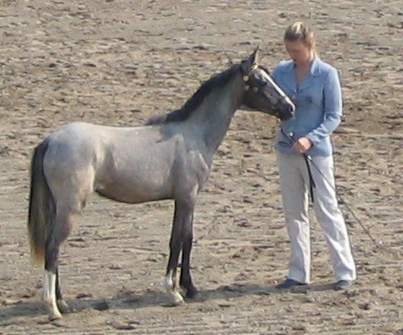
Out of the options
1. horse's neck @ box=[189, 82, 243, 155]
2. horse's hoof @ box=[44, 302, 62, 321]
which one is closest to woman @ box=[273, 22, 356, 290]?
horse's neck @ box=[189, 82, 243, 155]

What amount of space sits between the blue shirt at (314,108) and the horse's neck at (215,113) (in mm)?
358

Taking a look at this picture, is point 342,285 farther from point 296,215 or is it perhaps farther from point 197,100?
point 197,100

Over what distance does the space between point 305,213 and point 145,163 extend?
1.22 m

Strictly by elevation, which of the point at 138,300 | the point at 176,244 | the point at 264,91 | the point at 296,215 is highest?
the point at 264,91

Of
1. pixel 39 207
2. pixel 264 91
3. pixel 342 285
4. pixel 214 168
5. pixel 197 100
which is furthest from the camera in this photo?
pixel 214 168

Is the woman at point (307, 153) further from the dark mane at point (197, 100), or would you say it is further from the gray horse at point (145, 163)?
the dark mane at point (197, 100)

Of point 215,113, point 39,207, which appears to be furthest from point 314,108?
point 39,207

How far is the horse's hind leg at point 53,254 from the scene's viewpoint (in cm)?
905

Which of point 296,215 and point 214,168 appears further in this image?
point 214,168

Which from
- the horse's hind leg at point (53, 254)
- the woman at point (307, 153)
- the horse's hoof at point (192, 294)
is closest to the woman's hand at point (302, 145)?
the woman at point (307, 153)

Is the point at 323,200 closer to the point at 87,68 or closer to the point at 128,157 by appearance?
the point at 128,157

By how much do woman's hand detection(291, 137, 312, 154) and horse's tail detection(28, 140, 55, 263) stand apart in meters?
1.61

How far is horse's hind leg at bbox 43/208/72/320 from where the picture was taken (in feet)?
29.7

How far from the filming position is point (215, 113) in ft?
31.3
